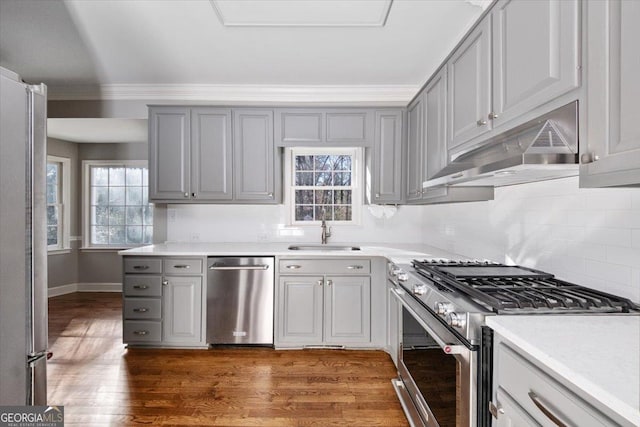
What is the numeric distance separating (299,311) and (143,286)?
1.45 m

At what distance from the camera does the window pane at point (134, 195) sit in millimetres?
5887

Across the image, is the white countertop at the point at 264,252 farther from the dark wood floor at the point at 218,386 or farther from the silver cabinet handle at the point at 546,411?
the silver cabinet handle at the point at 546,411

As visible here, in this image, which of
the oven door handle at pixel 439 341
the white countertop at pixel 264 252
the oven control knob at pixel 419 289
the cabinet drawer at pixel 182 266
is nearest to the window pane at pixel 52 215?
the white countertop at pixel 264 252

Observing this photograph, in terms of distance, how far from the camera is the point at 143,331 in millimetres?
3262

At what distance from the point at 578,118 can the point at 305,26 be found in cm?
194

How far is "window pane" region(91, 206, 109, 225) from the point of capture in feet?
19.4

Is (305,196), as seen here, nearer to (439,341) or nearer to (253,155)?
(253,155)

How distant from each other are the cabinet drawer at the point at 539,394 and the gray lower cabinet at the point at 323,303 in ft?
6.89

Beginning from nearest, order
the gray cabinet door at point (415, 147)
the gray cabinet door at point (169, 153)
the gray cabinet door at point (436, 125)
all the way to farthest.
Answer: the gray cabinet door at point (436, 125) → the gray cabinet door at point (415, 147) → the gray cabinet door at point (169, 153)

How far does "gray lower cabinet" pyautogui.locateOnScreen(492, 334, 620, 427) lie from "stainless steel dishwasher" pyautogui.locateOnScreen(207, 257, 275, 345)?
231cm

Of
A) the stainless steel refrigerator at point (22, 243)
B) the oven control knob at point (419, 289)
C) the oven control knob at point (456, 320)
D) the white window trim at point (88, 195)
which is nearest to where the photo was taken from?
the stainless steel refrigerator at point (22, 243)

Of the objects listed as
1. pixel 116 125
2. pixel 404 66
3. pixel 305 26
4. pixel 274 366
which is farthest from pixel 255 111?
pixel 274 366

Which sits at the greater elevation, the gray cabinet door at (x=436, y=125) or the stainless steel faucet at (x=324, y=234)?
the gray cabinet door at (x=436, y=125)

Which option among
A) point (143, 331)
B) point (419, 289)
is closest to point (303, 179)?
point (143, 331)
